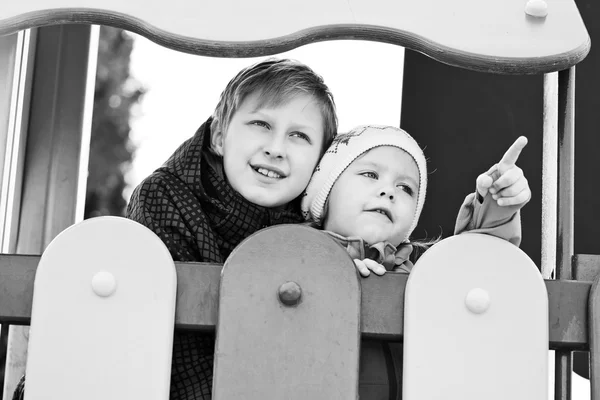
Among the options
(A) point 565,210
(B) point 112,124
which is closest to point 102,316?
(A) point 565,210

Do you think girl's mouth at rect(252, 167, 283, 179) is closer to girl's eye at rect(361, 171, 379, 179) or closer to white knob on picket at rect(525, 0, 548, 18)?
girl's eye at rect(361, 171, 379, 179)

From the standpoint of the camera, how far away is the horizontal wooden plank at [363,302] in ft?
3.19

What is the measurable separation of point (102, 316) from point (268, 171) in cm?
47

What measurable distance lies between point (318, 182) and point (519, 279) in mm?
475

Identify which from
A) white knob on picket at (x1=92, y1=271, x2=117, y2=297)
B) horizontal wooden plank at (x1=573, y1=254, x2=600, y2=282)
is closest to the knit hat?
horizontal wooden plank at (x1=573, y1=254, x2=600, y2=282)

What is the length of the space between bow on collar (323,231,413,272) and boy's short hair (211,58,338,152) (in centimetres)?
19

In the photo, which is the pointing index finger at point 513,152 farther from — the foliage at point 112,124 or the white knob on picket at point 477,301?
the foliage at point 112,124

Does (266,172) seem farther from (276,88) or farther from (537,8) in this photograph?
(537,8)

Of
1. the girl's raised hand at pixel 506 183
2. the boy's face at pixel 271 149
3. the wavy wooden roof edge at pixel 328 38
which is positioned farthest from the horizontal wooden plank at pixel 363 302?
the boy's face at pixel 271 149

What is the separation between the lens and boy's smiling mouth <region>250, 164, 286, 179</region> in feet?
4.44

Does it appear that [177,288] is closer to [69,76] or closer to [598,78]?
[69,76]

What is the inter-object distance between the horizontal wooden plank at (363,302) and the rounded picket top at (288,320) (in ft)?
0.08

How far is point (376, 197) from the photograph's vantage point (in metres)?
1.34

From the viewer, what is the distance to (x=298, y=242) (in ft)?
3.18
